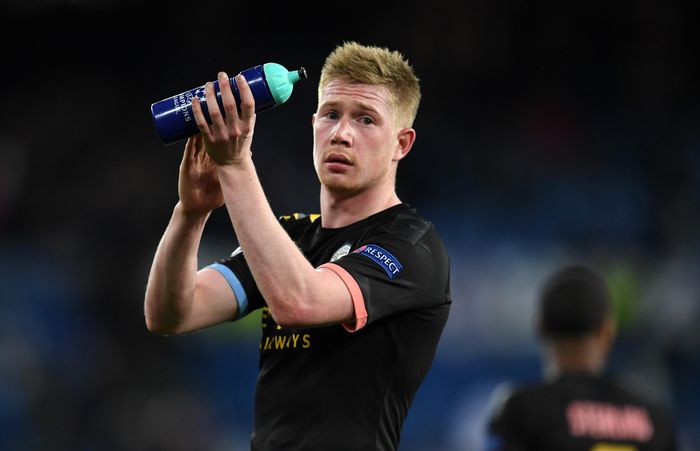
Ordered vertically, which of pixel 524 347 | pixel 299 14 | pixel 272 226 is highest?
pixel 299 14

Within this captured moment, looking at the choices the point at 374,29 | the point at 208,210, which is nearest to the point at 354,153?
the point at 208,210

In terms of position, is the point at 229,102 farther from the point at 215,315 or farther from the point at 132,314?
the point at 132,314

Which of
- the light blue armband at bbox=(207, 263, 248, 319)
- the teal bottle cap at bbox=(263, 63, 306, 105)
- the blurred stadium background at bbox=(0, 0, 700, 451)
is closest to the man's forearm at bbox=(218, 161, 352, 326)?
the teal bottle cap at bbox=(263, 63, 306, 105)

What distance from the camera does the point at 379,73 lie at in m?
4.11

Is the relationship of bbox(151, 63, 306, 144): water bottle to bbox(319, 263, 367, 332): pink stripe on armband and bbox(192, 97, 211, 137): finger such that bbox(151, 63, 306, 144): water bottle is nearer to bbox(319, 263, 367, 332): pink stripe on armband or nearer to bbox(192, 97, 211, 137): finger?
bbox(192, 97, 211, 137): finger

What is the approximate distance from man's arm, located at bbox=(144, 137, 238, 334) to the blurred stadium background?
7.34 m

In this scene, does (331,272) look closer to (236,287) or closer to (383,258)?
(383,258)

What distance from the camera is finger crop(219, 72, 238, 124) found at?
3.36m

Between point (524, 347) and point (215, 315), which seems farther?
point (524, 347)

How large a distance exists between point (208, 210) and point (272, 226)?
664 millimetres

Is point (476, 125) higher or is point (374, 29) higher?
point (374, 29)

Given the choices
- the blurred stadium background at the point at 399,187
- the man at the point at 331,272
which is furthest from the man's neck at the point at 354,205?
the blurred stadium background at the point at 399,187

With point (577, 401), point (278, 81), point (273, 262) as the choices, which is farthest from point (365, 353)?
point (278, 81)

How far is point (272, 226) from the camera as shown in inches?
135
